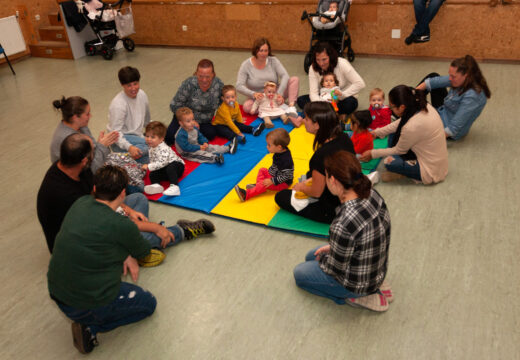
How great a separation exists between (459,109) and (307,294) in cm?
254

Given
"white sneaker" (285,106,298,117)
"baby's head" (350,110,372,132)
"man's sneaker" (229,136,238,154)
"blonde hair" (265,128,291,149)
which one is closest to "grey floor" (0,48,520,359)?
"baby's head" (350,110,372,132)

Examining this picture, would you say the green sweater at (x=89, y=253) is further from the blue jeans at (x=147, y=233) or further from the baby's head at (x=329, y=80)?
the baby's head at (x=329, y=80)

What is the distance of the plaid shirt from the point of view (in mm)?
2236

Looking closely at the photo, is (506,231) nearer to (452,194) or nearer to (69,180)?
(452,194)

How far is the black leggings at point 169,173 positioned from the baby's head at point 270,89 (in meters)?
1.54

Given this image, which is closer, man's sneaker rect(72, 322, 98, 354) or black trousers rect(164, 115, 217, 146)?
man's sneaker rect(72, 322, 98, 354)

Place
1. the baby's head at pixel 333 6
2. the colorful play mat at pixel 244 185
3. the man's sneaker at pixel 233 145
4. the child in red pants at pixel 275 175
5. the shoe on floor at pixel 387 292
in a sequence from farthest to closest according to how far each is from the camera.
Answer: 1. the baby's head at pixel 333 6
2. the man's sneaker at pixel 233 145
3. the child in red pants at pixel 275 175
4. the colorful play mat at pixel 244 185
5. the shoe on floor at pixel 387 292

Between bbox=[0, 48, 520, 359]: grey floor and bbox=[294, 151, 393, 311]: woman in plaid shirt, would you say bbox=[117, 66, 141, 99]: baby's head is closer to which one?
bbox=[0, 48, 520, 359]: grey floor

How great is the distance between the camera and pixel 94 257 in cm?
223

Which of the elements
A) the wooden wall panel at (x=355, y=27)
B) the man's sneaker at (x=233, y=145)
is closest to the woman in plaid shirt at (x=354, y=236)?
the man's sneaker at (x=233, y=145)

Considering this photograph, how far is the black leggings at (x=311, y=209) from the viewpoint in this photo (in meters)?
3.29

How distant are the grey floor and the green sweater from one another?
462 millimetres

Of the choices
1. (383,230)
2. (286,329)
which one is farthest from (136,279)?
(383,230)

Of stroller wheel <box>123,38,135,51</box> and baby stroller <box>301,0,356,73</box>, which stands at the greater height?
baby stroller <box>301,0,356,73</box>
